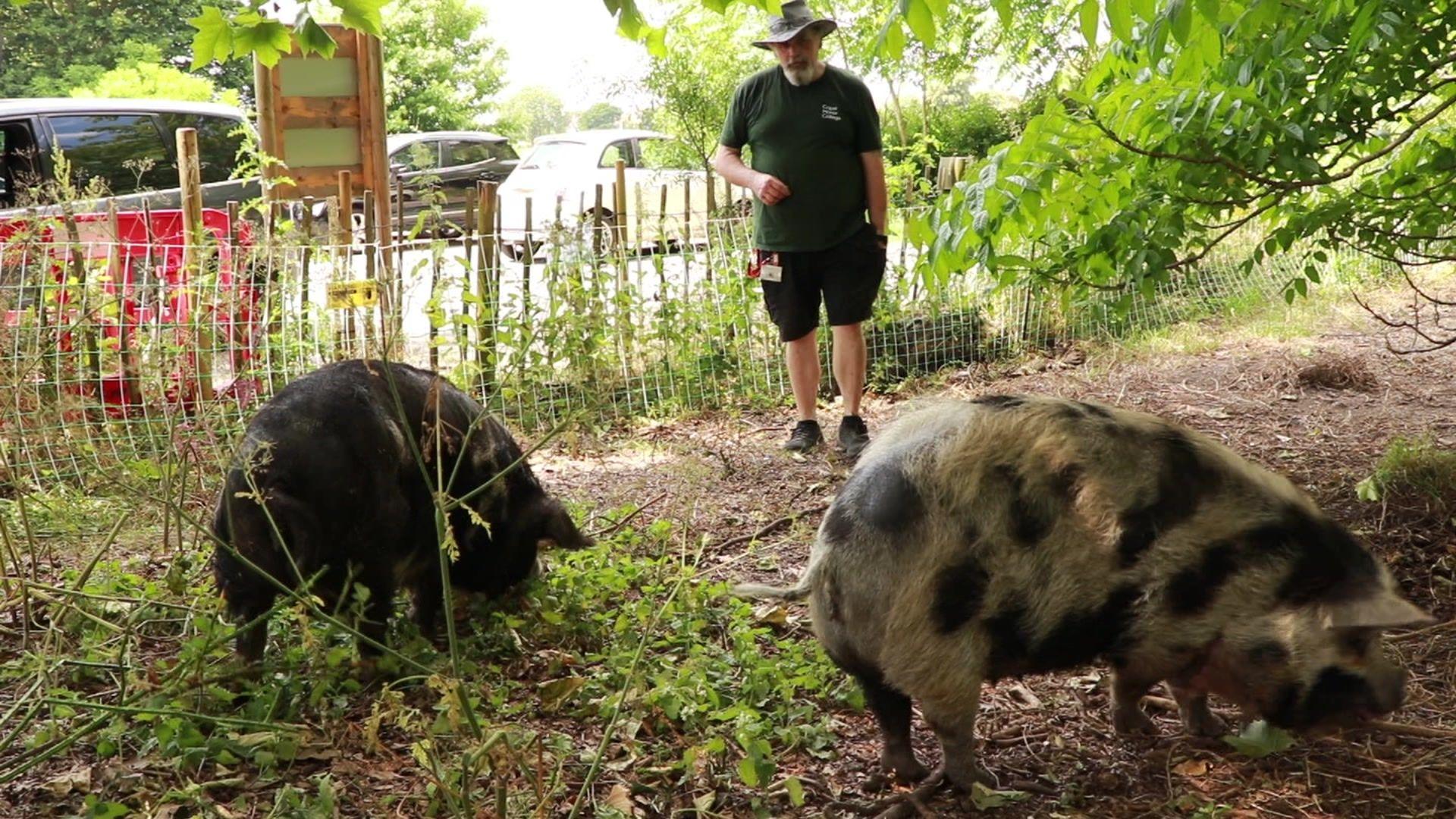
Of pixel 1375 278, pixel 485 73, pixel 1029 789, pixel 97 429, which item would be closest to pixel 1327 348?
pixel 1375 278

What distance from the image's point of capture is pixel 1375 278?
41.4 feet

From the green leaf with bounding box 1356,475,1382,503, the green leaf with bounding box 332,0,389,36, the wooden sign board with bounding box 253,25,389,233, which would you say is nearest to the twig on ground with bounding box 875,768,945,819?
the green leaf with bounding box 332,0,389,36

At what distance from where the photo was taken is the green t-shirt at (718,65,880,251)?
6.87 m

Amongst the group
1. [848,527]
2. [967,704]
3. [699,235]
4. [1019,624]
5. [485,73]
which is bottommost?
[967,704]

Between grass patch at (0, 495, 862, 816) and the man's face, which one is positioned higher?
the man's face

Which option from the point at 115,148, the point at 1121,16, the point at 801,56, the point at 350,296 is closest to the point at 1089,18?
the point at 1121,16

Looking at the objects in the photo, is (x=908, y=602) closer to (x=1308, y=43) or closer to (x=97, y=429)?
(x=1308, y=43)

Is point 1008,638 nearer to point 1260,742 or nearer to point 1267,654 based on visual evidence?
point 1267,654

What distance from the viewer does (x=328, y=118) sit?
838cm

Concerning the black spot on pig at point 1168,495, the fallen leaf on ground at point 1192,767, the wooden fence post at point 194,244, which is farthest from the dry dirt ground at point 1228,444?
the wooden fence post at point 194,244

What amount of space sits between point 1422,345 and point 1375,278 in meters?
3.39

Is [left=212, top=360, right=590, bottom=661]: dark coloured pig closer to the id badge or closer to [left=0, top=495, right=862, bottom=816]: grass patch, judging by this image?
[left=0, top=495, right=862, bottom=816]: grass patch

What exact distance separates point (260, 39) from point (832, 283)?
3.72 metres

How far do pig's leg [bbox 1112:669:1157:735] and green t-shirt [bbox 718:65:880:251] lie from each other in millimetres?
3631
